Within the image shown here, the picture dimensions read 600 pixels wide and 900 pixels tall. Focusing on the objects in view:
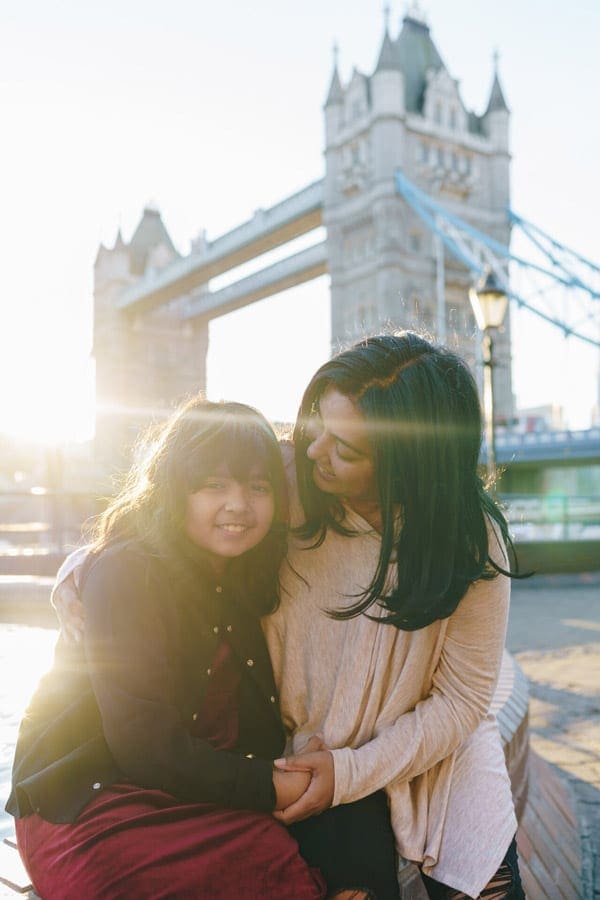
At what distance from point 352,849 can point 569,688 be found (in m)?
3.08

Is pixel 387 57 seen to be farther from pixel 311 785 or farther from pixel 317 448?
pixel 311 785

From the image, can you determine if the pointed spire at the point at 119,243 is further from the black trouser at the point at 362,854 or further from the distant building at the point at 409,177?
the black trouser at the point at 362,854

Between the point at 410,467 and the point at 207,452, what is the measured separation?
0.34 meters

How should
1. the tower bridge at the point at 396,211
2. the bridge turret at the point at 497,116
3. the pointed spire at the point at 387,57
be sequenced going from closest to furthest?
the tower bridge at the point at 396,211 < the pointed spire at the point at 387,57 < the bridge turret at the point at 497,116

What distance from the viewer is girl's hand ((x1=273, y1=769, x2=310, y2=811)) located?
125 cm

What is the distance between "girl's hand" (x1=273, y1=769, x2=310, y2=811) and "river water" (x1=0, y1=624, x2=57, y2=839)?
0.73 m

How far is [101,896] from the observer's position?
115cm

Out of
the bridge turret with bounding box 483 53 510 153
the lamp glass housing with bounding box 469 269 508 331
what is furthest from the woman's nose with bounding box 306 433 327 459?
the bridge turret with bounding box 483 53 510 153

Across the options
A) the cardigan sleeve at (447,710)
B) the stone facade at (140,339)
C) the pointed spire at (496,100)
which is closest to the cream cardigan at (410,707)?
the cardigan sleeve at (447,710)

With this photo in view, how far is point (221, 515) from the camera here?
1410mm

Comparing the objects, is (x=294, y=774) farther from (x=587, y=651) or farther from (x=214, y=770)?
(x=587, y=651)

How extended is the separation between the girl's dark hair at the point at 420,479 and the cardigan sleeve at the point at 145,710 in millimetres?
308

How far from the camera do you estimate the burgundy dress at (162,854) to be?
116 cm

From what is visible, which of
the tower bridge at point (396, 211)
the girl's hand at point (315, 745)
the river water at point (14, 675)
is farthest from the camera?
the tower bridge at point (396, 211)
